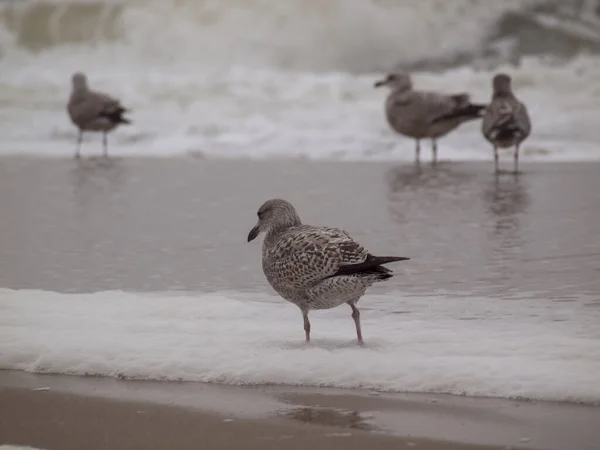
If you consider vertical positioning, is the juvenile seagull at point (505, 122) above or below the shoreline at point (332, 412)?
above

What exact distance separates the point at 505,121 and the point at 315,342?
2596mm

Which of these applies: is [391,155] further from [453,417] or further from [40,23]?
[453,417]

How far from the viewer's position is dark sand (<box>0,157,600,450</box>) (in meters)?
2.57

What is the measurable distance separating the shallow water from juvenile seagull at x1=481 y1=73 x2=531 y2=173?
0.60ft

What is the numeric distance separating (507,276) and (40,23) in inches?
151

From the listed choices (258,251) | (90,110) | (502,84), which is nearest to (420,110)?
(502,84)

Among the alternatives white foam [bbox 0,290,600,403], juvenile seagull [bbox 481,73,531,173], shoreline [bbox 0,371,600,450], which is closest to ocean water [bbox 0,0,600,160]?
juvenile seagull [bbox 481,73,531,173]

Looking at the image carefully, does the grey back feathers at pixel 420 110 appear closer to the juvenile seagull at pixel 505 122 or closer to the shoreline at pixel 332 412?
the juvenile seagull at pixel 505 122

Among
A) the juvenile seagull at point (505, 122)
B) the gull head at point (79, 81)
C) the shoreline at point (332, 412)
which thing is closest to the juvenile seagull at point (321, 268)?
the shoreline at point (332, 412)

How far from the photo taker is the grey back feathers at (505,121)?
5.40m

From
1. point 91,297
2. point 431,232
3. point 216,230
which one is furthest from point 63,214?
point 431,232

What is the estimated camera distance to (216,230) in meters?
4.67

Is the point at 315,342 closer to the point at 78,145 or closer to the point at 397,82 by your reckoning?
the point at 397,82

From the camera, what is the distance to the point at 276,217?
340 centimetres
